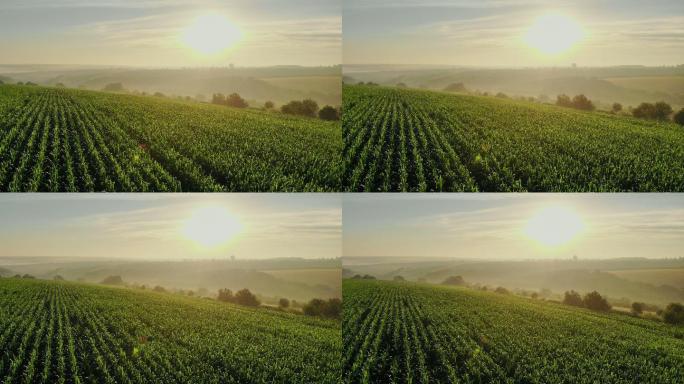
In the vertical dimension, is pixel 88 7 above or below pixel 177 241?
above

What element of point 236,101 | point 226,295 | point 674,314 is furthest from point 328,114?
point 674,314

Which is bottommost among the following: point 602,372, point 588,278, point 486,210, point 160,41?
point 602,372

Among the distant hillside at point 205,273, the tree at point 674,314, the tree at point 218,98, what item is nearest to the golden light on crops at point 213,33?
the tree at point 218,98

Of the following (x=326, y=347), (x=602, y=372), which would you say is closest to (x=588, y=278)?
(x=602, y=372)

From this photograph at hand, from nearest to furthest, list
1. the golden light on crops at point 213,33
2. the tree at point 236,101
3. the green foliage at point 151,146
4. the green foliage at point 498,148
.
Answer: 1. the green foliage at point 151,146
2. the green foliage at point 498,148
3. the golden light on crops at point 213,33
4. the tree at point 236,101

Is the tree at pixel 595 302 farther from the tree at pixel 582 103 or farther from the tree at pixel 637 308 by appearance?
the tree at pixel 582 103

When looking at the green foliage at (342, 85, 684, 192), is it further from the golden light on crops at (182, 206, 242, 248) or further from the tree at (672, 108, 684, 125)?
the golden light on crops at (182, 206, 242, 248)

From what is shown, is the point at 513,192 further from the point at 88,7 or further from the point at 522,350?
the point at 88,7
